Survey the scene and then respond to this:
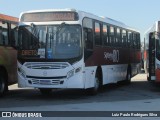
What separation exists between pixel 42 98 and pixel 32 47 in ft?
6.50

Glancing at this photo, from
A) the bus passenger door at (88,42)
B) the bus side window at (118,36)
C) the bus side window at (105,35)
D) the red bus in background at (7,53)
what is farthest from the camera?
the bus side window at (118,36)

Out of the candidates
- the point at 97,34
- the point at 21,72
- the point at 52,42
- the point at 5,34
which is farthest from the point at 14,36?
the point at 97,34

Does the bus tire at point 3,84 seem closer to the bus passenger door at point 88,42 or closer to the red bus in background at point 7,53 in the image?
the red bus in background at point 7,53

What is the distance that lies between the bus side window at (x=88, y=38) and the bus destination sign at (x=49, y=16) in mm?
738

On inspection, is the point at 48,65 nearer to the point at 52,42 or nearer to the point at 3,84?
the point at 52,42

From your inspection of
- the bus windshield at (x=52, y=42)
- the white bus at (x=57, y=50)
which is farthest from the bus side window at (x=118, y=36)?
the bus windshield at (x=52, y=42)

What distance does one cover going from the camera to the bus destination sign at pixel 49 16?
17688mm

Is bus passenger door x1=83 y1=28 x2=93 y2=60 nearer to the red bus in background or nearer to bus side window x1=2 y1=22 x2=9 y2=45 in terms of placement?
the red bus in background

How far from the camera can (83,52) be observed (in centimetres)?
1753

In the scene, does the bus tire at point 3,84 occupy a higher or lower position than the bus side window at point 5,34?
lower

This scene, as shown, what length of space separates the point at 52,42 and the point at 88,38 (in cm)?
153

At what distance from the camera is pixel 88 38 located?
18.2m

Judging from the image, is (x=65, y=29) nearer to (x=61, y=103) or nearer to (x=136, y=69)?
(x=61, y=103)

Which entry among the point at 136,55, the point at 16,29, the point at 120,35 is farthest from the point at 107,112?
the point at 136,55
